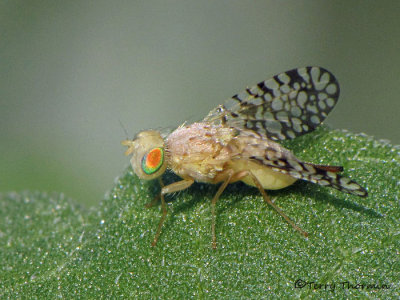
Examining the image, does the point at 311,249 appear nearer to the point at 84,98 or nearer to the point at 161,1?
the point at 84,98

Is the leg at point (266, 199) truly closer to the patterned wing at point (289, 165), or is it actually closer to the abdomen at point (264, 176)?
the abdomen at point (264, 176)

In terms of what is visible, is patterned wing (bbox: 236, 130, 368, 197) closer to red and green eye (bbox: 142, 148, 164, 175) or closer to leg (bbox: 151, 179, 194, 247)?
leg (bbox: 151, 179, 194, 247)

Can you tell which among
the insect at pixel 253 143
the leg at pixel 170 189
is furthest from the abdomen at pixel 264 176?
the leg at pixel 170 189

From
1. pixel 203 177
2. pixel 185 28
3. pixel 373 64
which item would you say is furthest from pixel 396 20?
pixel 203 177

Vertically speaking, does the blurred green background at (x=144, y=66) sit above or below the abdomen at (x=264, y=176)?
above

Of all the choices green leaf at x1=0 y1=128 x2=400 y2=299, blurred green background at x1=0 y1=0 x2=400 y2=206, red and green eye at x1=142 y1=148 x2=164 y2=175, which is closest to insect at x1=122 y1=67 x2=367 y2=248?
red and green eye at x1=142 y1=148 x2=164 y2=175

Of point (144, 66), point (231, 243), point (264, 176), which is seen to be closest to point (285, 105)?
point (264, 176)

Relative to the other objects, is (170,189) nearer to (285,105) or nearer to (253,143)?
(253,143)
